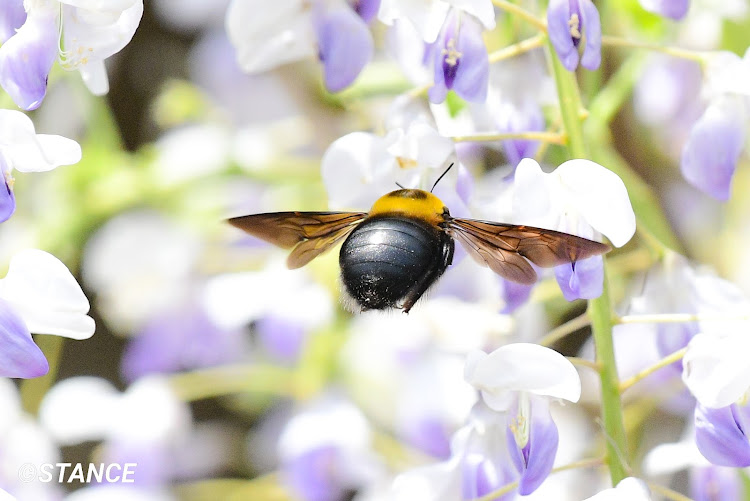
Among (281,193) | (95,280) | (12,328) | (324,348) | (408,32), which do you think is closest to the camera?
(12,328)

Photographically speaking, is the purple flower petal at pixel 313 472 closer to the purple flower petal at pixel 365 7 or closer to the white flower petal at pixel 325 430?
the white flower petal at pixel 325 430

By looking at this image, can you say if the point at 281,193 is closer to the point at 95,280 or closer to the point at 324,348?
the point at 324,348

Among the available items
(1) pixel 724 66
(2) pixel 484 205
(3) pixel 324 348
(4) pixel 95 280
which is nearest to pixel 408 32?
(2) pixel 484 205

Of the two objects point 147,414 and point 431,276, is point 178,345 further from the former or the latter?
point 431,276

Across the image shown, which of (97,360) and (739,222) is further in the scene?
(97,360)

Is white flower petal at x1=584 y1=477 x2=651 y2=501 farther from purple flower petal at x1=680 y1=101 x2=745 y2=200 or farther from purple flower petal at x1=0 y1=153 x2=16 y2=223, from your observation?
purple flower petal at x1=0 y1=153 x2=16 y2=223

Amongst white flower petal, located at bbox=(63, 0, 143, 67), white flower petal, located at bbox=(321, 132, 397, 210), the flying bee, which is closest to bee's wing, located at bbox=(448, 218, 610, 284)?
the flying bee

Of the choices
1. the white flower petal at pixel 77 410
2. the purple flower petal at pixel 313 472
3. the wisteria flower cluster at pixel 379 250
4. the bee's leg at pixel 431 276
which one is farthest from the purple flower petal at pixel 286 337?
→ the bee's leg at pixel 431 276
